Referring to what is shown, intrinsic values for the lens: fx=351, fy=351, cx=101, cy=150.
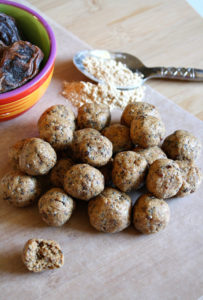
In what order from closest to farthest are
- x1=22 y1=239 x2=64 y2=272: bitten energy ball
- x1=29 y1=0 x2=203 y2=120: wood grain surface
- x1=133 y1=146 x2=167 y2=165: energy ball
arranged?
x1=22 y1=239 x2=64 y2=272: bitten energy ball < x1=133 y1=146 x2=167 y2=165: energy ball < x1=29 y1=0 x2=203 y2=120: wood grain surface

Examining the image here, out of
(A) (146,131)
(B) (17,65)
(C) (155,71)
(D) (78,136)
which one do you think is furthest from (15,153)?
(C) (155,71)

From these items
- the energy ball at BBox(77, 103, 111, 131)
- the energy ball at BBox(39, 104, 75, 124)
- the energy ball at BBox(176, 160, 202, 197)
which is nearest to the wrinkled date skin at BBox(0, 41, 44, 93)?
the energy ball at BBox(39, 104, 75, 124)

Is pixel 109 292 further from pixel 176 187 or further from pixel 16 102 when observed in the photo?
pixel 16 102

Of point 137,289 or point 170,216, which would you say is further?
point 170,216

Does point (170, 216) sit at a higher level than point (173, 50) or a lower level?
lower

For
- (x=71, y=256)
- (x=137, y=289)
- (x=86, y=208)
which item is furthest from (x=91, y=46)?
(x=137, y=289)

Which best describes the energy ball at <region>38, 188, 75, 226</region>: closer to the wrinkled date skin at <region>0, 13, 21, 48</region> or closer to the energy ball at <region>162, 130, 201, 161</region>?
the energy ball at <region>162, 130, 201, 161</region>

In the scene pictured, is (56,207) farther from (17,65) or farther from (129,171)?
(17,65)
